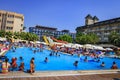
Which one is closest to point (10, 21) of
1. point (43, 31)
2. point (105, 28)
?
point (105, 28)

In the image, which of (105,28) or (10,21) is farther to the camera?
(10,21)

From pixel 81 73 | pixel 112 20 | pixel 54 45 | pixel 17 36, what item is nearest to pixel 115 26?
pixel 112 20

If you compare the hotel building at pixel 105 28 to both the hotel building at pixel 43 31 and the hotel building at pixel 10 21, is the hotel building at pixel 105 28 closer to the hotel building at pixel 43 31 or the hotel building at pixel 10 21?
the hotel building at pixel 10 21

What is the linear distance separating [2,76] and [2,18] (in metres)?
71.1

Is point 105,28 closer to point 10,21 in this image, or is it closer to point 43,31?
point 10,21

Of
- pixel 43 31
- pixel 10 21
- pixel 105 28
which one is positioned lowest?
pixel 105 28

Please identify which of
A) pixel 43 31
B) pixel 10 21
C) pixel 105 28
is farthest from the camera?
pixel 43 31

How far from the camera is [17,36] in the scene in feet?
222

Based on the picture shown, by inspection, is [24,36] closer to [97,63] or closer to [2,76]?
[97,63]

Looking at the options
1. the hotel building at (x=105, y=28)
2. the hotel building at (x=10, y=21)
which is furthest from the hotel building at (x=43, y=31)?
the hotel building at (x=10, y=21)

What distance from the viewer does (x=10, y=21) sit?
255 feet

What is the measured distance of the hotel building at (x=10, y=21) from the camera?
7619 cm

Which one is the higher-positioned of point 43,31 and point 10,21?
point 43,31

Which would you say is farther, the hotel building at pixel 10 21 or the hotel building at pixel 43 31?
the hotel building at pixel 43 31
